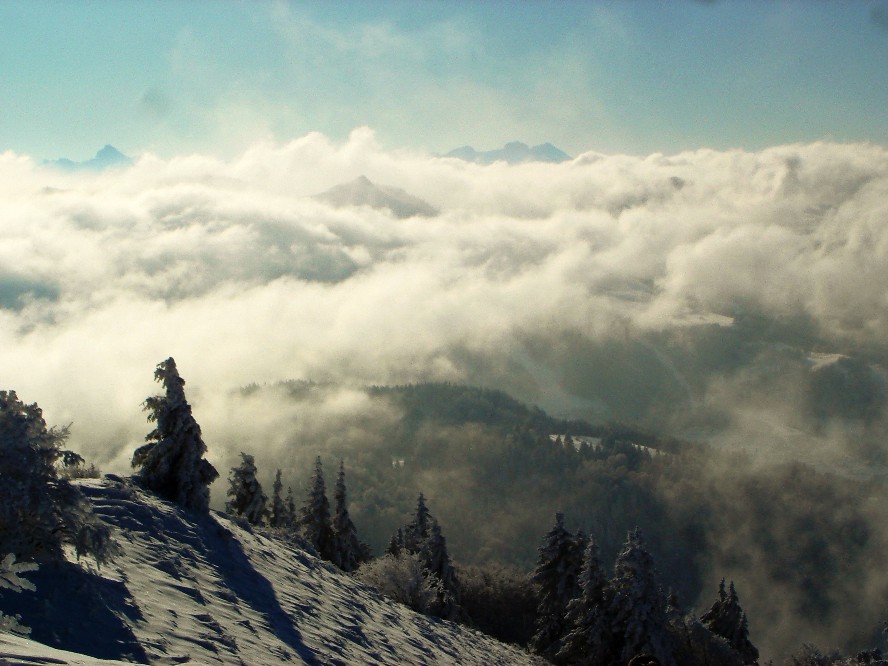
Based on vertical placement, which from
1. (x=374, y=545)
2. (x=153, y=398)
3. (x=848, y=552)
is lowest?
(x=374, y=545)

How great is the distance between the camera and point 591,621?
133 ft

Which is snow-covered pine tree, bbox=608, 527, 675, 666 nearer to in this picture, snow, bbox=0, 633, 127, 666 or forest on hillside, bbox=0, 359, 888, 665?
forest on hillside, bbox=0, 359, 888, 665

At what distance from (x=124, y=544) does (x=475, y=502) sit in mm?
182526

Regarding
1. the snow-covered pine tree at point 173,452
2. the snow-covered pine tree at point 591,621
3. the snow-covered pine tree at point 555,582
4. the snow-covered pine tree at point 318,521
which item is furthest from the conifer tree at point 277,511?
the snow-covered pine tree at point 173,452

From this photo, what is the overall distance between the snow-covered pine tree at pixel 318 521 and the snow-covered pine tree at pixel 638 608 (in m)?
26.8

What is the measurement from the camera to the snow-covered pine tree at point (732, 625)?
60.2m

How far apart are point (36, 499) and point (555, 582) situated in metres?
43.6

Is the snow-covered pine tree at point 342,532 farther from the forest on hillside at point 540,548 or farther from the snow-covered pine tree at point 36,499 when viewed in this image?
the snow-covered pine tree at point 36,499

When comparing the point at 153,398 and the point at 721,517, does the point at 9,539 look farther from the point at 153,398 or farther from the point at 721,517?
the point at 721,517

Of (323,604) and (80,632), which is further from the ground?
(80,632)

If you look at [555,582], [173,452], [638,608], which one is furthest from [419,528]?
[173,452]

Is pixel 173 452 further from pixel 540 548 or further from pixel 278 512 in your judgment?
pixel 278 512

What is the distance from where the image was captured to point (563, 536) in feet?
169

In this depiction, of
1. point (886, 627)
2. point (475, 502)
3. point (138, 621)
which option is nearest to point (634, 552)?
point (886, 627)
